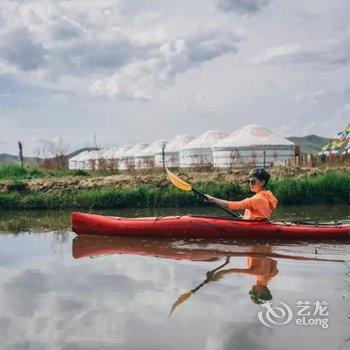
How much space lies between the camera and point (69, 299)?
18.5 feet

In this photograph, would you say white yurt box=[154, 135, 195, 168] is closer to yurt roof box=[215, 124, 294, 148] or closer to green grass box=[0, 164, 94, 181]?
yurt roof box=[215, 124, 294, 148]

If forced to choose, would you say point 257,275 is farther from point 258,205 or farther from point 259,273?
point 258,205

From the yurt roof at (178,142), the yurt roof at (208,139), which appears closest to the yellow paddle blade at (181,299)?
the yurt roof at (208,139)

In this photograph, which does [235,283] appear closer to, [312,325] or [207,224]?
[312,325]

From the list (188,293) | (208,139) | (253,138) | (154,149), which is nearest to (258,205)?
(188,293)

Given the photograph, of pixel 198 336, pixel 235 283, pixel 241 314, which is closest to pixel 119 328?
pixel 198 336

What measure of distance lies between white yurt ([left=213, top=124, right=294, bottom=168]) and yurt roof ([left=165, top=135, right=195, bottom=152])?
8195mm

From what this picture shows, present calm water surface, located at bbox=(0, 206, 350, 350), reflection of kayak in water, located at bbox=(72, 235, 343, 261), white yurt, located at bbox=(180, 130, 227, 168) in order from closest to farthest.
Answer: calm water surface, located at bbox=(0, 206, 350, 350)
reflection of kayak in water, located at bbox=(72, 235, 343, 261)
white yurt, located at bbox=(180, 130, 227, 168)

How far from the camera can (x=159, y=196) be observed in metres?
15.5

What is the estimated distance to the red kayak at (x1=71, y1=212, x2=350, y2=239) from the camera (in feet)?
29.5

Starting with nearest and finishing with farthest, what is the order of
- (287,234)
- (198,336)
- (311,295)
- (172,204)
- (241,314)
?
(198,336), (241,314), (311,295), (287,234), (172,204)

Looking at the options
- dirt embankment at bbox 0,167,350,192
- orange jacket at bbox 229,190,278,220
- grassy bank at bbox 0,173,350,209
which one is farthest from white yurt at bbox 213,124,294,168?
orange jacket at bbox 229,190,278,220

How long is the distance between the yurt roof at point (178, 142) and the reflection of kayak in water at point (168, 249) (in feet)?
95.3

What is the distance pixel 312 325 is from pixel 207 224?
184 inches
